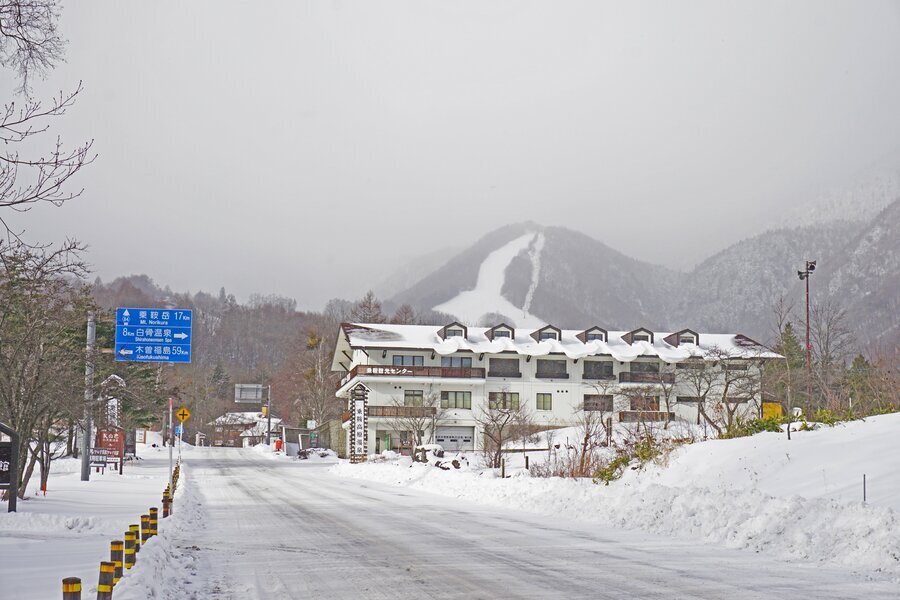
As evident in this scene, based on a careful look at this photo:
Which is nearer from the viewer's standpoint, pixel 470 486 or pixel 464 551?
pixel 464 551

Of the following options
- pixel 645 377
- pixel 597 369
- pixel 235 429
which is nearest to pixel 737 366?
pixel 645 377

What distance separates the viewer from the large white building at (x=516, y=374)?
64688mm

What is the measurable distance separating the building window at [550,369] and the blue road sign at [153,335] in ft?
141

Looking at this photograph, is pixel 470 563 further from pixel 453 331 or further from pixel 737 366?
pixel 453 331

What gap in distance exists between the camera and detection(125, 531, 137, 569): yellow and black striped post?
9719 mm

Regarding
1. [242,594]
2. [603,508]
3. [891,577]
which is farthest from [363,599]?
[603,508]

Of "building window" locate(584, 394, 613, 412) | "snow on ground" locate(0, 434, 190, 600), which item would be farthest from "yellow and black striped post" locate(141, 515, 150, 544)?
"building window" locate(584, 394, 613, 412)

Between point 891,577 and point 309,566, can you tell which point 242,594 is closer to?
point 309,566

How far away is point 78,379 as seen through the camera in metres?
26.2

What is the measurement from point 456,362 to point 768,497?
178 ft

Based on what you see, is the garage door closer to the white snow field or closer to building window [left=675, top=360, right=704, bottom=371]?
building window [left=675, top=360, right=704, bottom=371]

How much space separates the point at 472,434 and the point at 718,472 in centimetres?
4714

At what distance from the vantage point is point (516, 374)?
6981 centimetres

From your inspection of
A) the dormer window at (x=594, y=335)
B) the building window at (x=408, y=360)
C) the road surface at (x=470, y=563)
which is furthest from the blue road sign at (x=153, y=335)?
the dormer window at (x=594, y=335)
